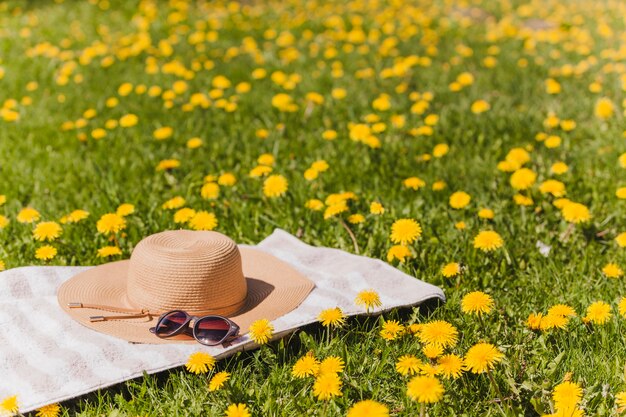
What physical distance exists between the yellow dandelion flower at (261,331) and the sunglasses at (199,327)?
7cm

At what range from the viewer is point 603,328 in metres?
2.25

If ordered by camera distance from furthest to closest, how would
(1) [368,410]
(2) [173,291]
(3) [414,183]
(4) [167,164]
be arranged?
(4) [167,164], (3) [414,183], (2) [173,291], (1) [368,410]

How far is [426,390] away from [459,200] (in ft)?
4.81

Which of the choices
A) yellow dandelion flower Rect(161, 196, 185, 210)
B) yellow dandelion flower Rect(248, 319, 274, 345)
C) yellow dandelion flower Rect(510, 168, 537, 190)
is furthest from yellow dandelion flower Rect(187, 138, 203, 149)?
yellow dandelion flower Rect(248, 319, 274, 345)

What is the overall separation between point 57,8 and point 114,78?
276cm

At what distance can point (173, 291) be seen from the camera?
2.12 meters

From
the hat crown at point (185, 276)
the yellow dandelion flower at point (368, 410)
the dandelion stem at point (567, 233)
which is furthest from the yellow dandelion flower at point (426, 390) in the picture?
the dandelion stem at point (567, 233)

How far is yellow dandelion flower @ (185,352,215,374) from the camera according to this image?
1934 millimetres

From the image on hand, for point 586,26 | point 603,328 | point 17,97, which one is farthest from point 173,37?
point 603,328

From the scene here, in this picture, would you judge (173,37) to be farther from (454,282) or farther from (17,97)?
(454,282)

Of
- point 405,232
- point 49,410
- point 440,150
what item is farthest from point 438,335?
point 440,150

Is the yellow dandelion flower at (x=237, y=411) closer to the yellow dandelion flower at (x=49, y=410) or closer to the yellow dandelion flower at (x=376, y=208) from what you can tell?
the yellow dandelion flower at (x=49, y=410)

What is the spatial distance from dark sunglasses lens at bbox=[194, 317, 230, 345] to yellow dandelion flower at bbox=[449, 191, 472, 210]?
1354 mm

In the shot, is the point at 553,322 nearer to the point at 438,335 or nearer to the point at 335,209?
the point at 438,335
